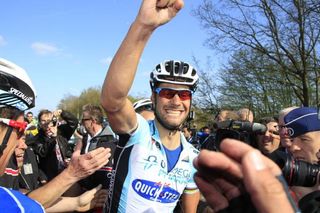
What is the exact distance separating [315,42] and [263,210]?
42.6ft

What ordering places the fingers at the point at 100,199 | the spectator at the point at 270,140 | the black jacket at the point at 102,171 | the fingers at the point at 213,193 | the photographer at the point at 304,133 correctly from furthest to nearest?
the spectator at the point at 270,140 → the black jacket at the point at 102,171 → the fingers at the point at 100,199 → the photographer at the point at 304,133 → the fingers at the point at 213,193

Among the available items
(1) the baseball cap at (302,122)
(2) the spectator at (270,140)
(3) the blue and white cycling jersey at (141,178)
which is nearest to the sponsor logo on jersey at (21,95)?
(3) the blue and white cycling jersey at (141,178)

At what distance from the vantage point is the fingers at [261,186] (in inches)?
27.5

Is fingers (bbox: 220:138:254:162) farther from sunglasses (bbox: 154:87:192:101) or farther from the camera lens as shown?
sunglasses (bbox: 154:87:192:101)

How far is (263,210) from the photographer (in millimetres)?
704

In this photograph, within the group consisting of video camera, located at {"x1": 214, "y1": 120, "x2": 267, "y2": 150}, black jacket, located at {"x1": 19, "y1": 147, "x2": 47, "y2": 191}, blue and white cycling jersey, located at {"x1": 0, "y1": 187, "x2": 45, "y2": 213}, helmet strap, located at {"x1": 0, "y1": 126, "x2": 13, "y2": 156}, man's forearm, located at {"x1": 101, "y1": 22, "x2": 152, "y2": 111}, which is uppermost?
man's forearm, located at {"x1": 101, "y1": 22, "x2": 152, "y2": 111}

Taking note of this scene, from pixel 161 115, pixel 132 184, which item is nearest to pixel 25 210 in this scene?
→ pixel 132 184

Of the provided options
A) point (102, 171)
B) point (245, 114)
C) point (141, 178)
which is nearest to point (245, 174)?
point (141, 178)

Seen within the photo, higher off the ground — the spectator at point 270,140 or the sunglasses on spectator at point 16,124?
the sunglasses on spectator at point 16,124

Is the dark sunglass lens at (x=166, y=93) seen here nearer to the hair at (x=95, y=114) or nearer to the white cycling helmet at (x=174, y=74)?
the white cycling helmet at (x=174, y=74)

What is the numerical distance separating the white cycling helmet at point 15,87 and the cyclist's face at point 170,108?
44.4 inches

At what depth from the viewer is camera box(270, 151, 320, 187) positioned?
138 cm

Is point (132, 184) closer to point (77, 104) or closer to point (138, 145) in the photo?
point (138, 145)

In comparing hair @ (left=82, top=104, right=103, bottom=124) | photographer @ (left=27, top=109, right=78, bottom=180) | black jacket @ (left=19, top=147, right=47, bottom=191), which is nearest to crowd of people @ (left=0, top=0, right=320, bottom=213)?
black jacket @ (left=19, top=147, right=47, bottom=191)
